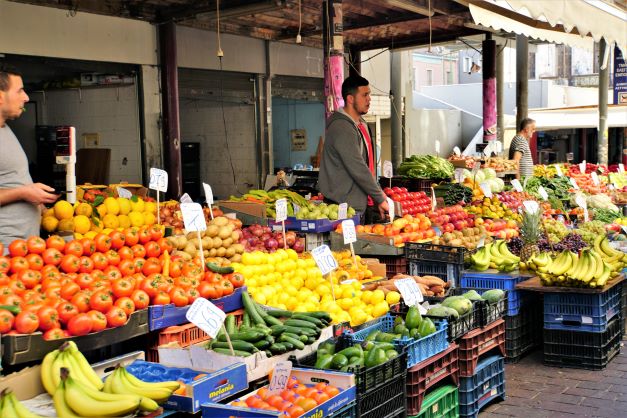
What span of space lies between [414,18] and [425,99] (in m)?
18.1

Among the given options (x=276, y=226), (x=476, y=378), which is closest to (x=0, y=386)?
(x=476, y=378)

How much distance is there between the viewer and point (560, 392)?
222 inches

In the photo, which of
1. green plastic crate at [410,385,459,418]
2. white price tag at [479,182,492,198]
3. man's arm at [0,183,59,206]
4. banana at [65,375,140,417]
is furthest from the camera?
white price tag at [479,182,492,198]

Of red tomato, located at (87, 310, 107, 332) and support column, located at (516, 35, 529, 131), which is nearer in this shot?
red tomato, located at (87, 310, 107, 332)

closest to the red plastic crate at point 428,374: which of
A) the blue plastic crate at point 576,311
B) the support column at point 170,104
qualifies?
the blue plastic crate at point 576,311

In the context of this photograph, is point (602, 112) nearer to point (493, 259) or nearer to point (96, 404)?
point (493, 259)

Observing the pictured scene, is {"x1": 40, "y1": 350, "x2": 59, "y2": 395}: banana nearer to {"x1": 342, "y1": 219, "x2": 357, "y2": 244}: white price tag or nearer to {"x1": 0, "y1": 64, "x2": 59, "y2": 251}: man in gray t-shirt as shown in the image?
{"x1": 0, "y1": 64, "x2": 59, "y2": 251}: man in gray t-shirt

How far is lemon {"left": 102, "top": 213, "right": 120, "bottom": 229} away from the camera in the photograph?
564 cm

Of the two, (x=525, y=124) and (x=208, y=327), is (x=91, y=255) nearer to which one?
(x=208, y=327)

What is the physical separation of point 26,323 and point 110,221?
2.31 meters

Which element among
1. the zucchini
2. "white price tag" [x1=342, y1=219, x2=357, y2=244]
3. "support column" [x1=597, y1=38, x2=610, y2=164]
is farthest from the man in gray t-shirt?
"support column" [x1=597, y1=38, x2=610, y2=164]

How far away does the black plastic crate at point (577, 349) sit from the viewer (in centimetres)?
619

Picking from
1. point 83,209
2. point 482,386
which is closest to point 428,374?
point 482,386

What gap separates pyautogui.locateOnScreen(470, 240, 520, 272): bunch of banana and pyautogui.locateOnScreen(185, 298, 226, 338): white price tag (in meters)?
3.55
